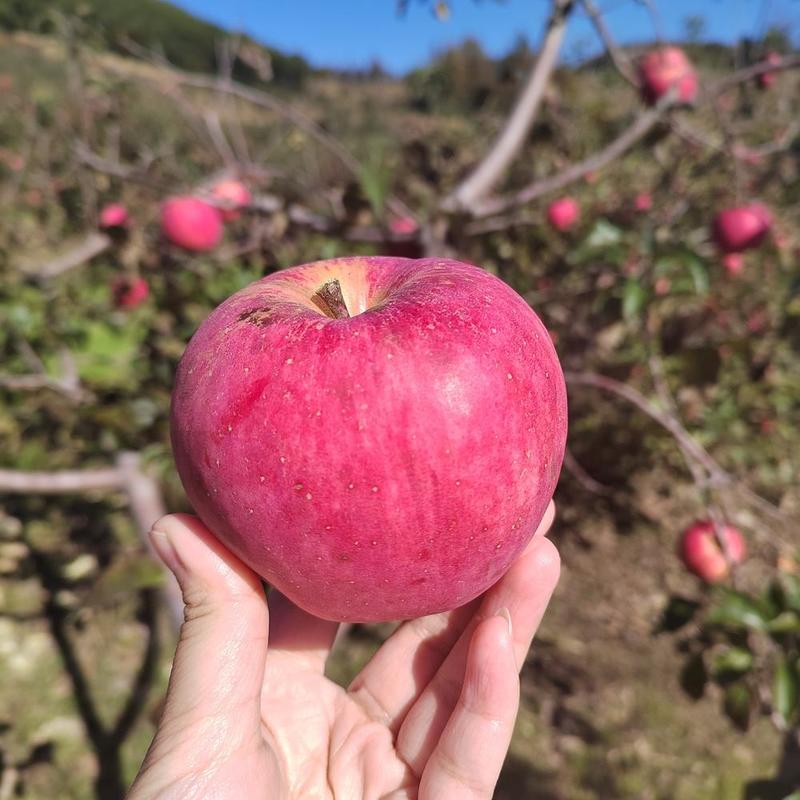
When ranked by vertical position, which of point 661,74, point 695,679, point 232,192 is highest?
point 661,74

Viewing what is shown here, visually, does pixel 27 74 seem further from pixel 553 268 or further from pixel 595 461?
pixel 595 461

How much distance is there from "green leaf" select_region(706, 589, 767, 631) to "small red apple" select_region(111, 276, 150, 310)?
232 cm

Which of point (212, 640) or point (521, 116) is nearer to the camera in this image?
point (212, 640)

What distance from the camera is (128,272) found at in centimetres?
249

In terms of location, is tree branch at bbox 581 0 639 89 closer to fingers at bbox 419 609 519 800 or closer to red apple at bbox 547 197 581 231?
red apple at bbox 547 197 581 231

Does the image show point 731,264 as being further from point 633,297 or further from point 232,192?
point 232,192

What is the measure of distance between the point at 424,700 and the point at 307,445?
2.25 ft

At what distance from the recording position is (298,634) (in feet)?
4.29

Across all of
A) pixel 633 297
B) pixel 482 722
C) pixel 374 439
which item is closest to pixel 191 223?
pixel 633 297

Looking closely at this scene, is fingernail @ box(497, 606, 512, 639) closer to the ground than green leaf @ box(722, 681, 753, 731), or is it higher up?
higher up

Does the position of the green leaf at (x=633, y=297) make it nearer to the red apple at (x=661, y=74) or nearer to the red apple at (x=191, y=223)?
the red apple at (x=661, y=74)

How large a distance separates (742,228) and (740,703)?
68.5 inches

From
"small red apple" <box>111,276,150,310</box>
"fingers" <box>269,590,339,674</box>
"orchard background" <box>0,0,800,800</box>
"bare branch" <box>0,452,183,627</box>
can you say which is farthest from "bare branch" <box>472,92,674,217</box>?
"small red apple" <box>111,276,150,310</box>

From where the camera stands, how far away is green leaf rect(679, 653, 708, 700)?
1.67 metres
